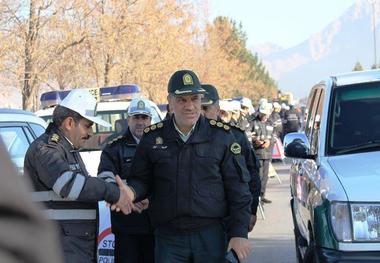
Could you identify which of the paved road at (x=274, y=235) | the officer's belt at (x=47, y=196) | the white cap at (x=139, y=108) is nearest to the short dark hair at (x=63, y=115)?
the officer's belt at (x=47, y=196)

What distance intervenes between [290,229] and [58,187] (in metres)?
6.38

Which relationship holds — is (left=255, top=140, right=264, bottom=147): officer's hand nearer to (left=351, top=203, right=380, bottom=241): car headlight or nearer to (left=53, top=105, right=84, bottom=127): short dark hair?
(left=351, top=203, right=380, bottom=241): car headlight

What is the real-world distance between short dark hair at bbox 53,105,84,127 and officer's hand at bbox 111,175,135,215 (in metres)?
0.42

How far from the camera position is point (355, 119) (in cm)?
485

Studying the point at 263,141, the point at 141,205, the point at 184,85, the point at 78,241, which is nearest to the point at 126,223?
the point at 141,205

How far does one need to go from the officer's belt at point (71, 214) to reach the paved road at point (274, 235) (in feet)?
13.1

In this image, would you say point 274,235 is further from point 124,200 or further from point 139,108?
point 124,200

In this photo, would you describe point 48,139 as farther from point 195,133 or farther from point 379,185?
point 379,185

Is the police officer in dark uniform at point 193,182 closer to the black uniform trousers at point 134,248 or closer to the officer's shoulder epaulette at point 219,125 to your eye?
the officer's shoulder epaulette at point 219,125

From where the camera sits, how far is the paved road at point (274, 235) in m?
7.73

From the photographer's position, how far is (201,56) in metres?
38.3

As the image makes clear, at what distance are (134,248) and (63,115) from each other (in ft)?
3.91

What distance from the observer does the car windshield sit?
462 cm

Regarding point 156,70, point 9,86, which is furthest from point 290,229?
point 156,70
